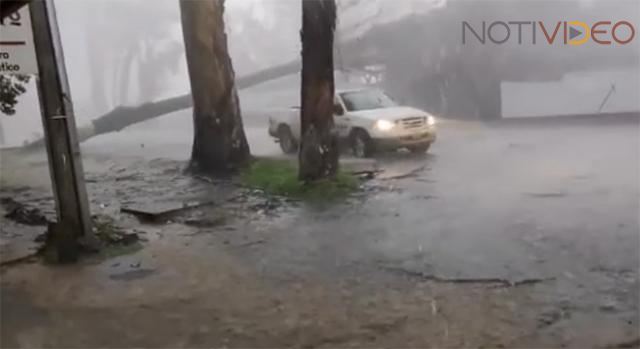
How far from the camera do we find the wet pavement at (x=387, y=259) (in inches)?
98.9

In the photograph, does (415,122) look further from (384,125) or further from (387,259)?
(387,259)

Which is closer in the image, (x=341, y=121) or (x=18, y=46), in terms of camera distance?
(x=18, y=46)

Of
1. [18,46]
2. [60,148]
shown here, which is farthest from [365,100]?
[18,46]

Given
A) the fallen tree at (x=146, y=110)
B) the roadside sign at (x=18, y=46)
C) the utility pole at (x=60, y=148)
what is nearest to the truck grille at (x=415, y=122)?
the fallen tree at (x=146, y=110)

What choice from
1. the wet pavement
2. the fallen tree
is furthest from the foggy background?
the wet pavement

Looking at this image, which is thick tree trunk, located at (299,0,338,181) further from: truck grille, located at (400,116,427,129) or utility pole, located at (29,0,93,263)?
utility pole, located at (29,0,93,263)

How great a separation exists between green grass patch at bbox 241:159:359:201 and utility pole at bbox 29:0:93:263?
0.63 meters

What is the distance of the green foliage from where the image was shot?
262 cm

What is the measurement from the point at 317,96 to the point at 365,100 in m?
0.19

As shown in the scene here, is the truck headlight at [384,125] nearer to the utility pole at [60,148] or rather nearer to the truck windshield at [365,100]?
the truck windshield at [365,100]

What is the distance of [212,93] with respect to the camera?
277 centimetres

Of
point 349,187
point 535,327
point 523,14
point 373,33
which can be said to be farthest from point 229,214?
point 523,14

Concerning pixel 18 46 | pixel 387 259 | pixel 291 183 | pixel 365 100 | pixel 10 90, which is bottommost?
pixel 387 259

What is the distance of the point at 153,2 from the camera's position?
8.81ft
